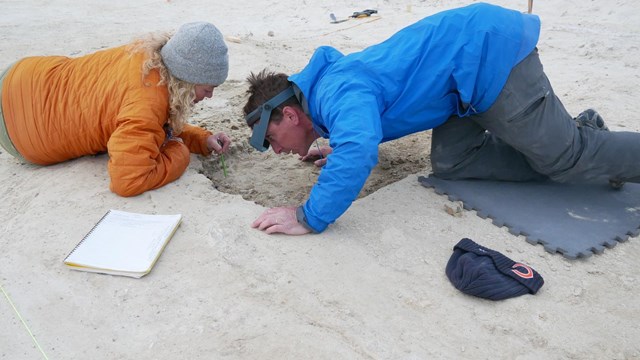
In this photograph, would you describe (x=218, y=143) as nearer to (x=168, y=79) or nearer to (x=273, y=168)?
(x=273, y=168)

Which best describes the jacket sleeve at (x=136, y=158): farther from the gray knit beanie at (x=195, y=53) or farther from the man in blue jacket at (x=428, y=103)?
the man in blue jacket at (x=428, y=103)

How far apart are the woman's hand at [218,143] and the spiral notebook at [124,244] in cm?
84

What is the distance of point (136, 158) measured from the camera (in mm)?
2840

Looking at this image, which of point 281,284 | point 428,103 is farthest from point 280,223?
point 428,103

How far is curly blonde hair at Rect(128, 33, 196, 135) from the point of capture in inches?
117

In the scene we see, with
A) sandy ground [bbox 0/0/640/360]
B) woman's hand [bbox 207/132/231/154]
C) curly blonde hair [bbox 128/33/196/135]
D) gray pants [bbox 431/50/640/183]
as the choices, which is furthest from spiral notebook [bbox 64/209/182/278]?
gray pants [bbox 431/50/640/183]

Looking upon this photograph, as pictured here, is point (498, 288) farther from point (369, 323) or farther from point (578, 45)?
point (578, 45)

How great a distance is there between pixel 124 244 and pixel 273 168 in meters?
1.44

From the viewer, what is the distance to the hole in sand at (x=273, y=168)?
11.5 feet

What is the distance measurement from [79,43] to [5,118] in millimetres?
3430

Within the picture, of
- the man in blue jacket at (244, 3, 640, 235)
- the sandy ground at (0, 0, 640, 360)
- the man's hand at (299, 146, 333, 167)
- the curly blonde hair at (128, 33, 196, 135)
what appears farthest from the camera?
the man's hand at (299, 146, 333, 167)

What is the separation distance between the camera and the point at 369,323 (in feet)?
7.28

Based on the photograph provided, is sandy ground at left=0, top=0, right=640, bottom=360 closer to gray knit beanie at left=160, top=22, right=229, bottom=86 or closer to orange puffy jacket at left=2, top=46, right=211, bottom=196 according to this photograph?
orange puffy jacket at left=2, top=46, right=211, bottom=196

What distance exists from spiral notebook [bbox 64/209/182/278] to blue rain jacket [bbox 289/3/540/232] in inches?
28.9
